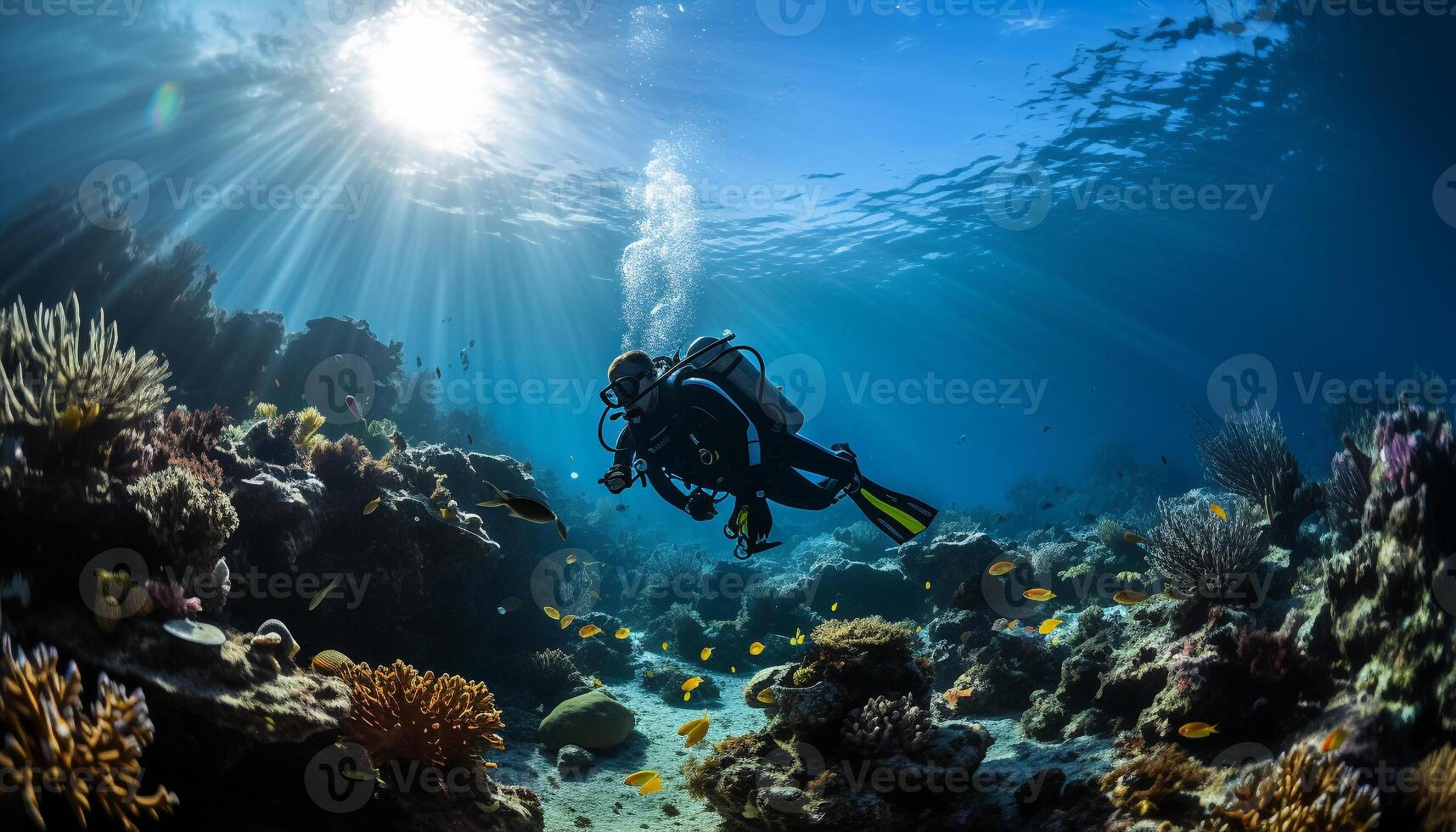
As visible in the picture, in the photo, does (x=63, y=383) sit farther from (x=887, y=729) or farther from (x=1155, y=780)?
(x=1155, y=780)

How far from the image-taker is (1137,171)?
2544 centimetres

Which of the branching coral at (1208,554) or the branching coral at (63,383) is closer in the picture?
the branching coral at (63,383)

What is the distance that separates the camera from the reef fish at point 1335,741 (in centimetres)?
343

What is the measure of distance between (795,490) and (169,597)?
4.95 m

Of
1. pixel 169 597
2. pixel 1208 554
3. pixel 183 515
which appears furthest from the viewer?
pixel 1208 554

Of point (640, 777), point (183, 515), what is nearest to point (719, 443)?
point (640, 777)

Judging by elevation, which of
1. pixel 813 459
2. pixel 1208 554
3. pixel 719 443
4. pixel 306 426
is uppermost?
pixel 306 426

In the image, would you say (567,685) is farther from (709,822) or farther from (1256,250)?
(1256,250)

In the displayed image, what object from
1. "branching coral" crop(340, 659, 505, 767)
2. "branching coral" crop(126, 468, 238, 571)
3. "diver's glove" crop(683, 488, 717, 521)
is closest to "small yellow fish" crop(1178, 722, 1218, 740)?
"diver's glove" crop(683, 488, 717, 521)

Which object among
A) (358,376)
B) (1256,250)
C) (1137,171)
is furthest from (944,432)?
(358,376)

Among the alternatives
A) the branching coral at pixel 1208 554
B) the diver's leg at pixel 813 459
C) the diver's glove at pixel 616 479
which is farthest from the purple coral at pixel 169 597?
the branching coral at pixel 1208 554

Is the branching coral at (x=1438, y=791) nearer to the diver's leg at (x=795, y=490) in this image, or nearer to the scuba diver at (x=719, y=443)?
the scuba diver at (x=719, y=443)

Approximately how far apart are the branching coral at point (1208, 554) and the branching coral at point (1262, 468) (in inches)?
47.7

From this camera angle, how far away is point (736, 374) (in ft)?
20.7
